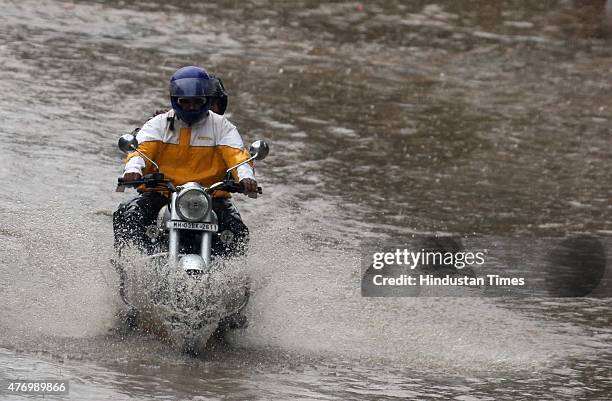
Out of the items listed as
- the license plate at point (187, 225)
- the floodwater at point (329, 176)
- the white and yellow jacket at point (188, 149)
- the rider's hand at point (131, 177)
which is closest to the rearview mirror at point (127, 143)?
the rider's hand at point (131, 177)

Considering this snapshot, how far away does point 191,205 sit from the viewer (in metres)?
8.52

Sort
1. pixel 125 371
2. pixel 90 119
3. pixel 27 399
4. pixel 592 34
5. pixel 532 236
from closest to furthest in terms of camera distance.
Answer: pixel 27 399, pixel 125 371, pixel 532 236, pixel 90 119, pixel 592 34

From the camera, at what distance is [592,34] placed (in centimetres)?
2388

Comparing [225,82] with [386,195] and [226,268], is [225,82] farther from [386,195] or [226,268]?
[226,268]

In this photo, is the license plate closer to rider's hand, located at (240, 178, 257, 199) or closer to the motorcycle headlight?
the motorcycle headlight

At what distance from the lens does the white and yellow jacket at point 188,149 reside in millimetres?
9258

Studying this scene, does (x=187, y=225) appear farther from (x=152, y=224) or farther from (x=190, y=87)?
(x=190, y=87)

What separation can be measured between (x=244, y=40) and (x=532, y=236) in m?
9.89

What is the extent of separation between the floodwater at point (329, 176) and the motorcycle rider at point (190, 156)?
756 millimetres

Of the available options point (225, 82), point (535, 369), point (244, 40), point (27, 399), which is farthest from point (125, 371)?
point (244, 40)

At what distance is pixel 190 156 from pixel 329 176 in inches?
231

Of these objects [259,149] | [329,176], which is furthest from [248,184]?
[329,176]

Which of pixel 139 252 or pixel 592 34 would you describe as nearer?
pixel 139 252

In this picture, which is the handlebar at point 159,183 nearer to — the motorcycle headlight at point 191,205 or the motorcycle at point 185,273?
the motorcycle at point 185,273
